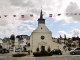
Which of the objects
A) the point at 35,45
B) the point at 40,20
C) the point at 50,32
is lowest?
the point at 35,45

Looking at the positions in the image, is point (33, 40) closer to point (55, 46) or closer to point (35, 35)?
point (35, 35)

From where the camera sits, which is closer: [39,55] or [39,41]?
[39,55]

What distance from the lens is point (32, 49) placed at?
223 feet

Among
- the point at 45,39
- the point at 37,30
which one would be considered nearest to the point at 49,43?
the point at 45,39

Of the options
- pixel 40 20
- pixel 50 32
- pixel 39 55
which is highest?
pixel 40 20

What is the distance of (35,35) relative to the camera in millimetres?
69312

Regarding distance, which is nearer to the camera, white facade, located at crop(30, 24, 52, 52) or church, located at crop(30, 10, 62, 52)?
church, located at crop(30, 10, 62, 52)

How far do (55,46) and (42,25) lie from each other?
30.2ft

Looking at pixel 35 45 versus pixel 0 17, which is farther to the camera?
pixel 35 45

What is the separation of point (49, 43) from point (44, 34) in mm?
3785

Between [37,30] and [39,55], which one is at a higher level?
[37,30]

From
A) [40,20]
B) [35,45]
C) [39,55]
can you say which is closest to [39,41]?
[35,45]

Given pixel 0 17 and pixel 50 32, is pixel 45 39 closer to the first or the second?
pixel 50 32

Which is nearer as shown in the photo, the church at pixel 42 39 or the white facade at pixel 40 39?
the church at pixel 42 39
